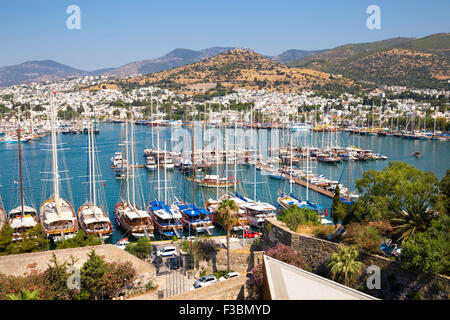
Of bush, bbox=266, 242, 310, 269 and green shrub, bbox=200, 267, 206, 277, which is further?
green shrub, bbox=200, 267, 206, 277

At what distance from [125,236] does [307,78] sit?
12018cm

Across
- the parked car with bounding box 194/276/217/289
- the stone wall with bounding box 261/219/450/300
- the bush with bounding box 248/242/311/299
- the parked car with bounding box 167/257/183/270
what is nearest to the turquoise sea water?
the parked car with bounding box 167/257/183/270

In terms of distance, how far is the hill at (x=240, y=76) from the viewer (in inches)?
5020

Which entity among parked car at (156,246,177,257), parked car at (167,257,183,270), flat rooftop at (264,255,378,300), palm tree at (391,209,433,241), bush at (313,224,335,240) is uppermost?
palm tree at (391,209,433,241)

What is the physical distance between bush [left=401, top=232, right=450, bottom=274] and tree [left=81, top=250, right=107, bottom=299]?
9.21 meters

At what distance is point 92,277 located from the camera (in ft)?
39.2

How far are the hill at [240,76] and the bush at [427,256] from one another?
11549 cm

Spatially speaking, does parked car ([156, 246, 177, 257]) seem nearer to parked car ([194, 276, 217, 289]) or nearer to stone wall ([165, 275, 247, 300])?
parked car ([194, 276, 217, 289])

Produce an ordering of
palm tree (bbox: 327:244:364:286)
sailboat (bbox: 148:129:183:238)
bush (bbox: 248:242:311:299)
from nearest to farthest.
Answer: bush (bbox: 248:242:311:299) < palm tree (bbox: 327:244:364:286) < sailboat (bbox: 148:129:183:238)

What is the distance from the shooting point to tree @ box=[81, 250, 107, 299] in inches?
461

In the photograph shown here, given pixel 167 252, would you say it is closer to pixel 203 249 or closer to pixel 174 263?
pixel 174 263

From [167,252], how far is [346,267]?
8.95 metres
